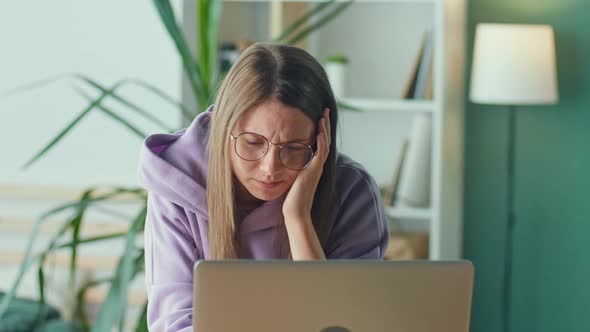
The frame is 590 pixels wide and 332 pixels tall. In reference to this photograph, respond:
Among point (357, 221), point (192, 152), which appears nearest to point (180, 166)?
point (192, 152)

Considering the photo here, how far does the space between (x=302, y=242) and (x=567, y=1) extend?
2.49 meters

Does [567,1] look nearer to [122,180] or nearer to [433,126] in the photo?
[433,126]

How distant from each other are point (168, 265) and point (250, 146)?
246 millimetres

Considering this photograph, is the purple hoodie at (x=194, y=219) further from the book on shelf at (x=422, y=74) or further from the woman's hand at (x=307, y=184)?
the book on shelf at (x=422, y=74)

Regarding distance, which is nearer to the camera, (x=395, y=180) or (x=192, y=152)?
(x=192, y=152)

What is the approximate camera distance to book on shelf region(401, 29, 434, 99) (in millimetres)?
3635

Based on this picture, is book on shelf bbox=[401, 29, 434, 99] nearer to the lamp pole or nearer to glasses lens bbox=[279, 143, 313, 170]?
the lamp pole

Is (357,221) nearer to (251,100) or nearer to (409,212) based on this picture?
(251,100)

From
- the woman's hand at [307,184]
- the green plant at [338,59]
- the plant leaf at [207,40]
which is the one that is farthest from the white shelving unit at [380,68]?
the woman's hand at [307,184]

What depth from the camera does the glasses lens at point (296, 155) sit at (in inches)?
63.7

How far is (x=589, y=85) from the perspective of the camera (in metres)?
3.74

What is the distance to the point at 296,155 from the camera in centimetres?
164

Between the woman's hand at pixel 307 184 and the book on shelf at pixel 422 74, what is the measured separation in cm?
203

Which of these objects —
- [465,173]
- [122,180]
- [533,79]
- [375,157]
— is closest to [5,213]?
[122,180]
